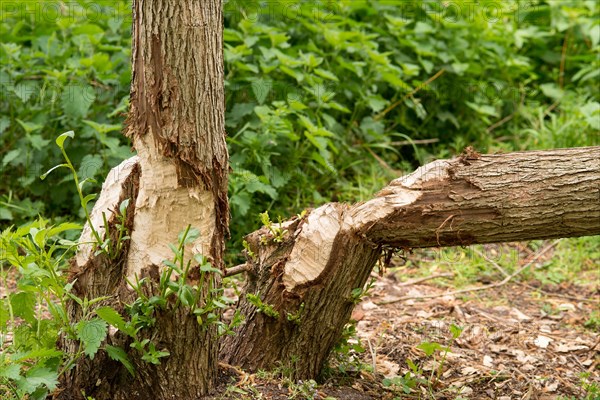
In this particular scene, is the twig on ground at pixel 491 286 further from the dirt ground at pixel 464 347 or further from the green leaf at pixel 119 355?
the green leaf at pixel 119 355

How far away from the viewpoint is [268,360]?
2.88m

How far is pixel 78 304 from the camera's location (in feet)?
8.69

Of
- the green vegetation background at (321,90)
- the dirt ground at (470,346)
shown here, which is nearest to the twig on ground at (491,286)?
the dirt ground at (470,346)

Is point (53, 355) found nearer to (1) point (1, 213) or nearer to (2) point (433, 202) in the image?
(2) point (433, 202)

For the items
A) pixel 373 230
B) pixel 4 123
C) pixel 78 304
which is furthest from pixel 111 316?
pixel 4 123

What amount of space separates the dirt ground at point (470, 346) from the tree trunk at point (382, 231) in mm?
183

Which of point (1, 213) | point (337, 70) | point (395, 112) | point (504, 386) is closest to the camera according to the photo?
point (504, 386)

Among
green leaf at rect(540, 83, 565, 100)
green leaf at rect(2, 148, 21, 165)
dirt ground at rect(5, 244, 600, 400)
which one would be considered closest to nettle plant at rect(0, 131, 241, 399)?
dirt ground at rect(5, 244, 600, 400)

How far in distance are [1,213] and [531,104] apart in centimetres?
412

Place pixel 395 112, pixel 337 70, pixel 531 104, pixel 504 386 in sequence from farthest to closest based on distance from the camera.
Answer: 1. pixel 531 104
2. pixel 395 112
3. pixel 337 70
4. pixel 504 386

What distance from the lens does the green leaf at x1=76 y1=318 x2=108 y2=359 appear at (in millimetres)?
2396

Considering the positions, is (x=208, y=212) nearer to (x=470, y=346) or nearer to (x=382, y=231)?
(x=382, y=231)

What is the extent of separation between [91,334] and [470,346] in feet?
6.52

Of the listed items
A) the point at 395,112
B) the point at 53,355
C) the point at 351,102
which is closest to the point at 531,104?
the point at 395,112
